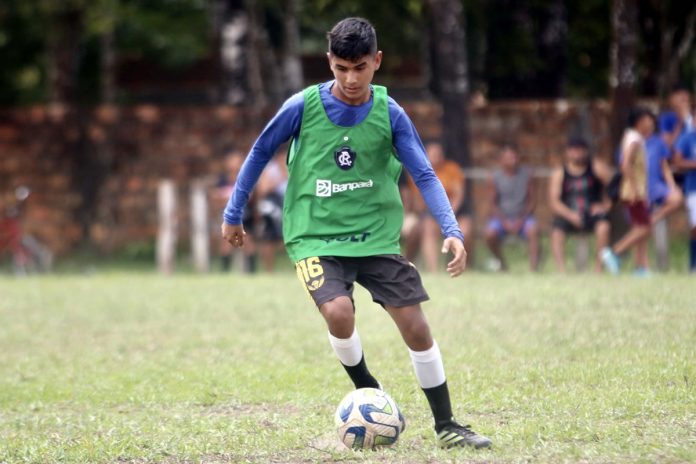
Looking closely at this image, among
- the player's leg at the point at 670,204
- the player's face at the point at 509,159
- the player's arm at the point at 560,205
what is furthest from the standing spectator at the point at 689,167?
the player's face at the point at 509,159

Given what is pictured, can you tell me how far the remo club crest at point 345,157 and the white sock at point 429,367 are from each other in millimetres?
968

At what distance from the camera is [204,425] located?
7.37 meters

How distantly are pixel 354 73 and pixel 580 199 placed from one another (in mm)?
10247

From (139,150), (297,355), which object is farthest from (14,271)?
(297,355)

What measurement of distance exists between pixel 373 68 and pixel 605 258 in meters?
9.90

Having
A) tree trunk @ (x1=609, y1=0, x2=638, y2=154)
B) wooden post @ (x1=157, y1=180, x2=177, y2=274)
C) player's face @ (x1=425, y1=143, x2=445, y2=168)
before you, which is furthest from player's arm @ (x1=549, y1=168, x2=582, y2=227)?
wooden post @ (x1=157, y1=180, x2=177, y2=274)

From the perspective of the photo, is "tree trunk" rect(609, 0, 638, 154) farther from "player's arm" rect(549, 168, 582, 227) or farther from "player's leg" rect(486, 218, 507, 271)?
"player's arm" rect(549, 168, 582, 227)

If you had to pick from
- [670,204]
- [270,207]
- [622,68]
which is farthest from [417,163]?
[622,68]

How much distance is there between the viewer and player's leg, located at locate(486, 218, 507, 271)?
17.5 metres

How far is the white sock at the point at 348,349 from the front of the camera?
674 cm

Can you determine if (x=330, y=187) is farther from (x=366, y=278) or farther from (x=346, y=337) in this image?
(x=346, y=337)

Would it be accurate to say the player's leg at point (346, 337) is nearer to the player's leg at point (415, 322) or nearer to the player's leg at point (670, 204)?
the player's leg at point (415, 322)

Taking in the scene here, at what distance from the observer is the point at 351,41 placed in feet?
20.5

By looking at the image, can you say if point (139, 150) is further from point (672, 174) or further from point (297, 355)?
point (297, 355)
